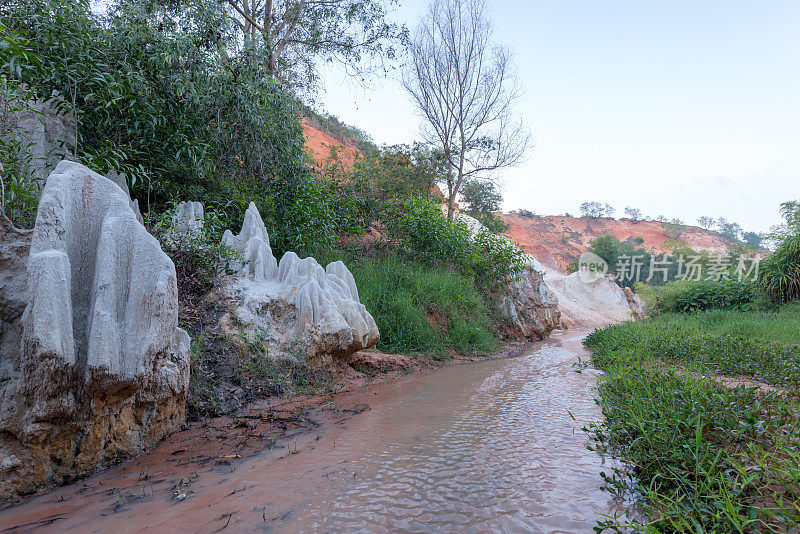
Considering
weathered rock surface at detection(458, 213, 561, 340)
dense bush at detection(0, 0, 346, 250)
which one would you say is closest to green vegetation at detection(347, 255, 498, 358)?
dense bush at detection(0, 0, 346, 250)

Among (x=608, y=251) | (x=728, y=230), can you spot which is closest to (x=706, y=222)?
(x=728, y=230)

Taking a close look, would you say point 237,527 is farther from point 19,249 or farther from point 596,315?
point 596,315

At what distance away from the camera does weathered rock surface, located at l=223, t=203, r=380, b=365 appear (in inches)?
192

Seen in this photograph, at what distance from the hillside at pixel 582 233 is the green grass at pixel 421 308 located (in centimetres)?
3327

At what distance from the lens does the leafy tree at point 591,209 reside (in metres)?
55.9

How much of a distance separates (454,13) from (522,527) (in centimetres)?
1761

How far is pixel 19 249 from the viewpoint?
9.62 feet

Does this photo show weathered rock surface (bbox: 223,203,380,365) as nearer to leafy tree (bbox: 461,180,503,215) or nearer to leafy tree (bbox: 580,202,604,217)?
leafy tree (bbox: 461,180,503,215)

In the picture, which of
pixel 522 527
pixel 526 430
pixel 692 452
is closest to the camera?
pixel 522 527

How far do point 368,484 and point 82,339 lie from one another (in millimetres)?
2121

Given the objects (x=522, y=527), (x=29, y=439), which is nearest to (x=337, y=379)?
(x=29, y=439)

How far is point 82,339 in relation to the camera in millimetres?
2654

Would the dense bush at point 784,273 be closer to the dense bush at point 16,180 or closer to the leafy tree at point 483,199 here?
the leafy tree at point 483,199

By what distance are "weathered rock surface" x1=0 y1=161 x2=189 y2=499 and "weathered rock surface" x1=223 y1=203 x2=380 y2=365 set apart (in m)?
1.53
